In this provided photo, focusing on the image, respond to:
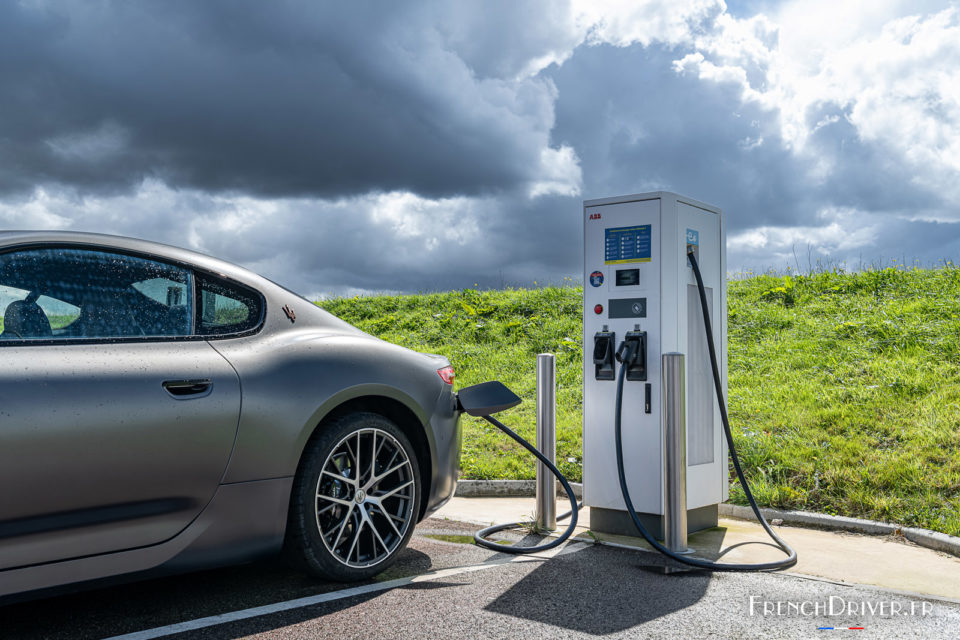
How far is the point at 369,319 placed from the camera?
17.7m

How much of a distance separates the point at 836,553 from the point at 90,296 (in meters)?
4.68

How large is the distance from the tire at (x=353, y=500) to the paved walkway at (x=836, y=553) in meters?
1.76

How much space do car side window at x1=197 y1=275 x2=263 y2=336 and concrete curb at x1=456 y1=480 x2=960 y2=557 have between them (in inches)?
156

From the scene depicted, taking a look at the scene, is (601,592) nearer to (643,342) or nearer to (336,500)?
(336,500)

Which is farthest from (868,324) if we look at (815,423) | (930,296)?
(815,423)

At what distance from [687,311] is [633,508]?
1473mm

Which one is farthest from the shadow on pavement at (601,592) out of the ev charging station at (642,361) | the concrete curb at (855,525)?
the concrete curb at (855,525)

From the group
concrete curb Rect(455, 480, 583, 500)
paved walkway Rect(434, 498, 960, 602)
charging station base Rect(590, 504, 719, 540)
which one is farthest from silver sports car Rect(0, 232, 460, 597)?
concrete curb Rect(455, 480, 583, 500)

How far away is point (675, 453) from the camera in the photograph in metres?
4.89

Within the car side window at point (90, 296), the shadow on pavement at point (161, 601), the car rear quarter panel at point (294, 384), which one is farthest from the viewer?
the car rear quarter panel at point (294, 384)

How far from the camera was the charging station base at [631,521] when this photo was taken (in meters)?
5.39

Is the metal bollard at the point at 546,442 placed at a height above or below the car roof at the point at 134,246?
below

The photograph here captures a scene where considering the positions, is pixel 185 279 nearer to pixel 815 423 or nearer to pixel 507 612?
pixel 507 612

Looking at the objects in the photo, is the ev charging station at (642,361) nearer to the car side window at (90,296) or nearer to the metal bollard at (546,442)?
the metal bollard at (546,442)
